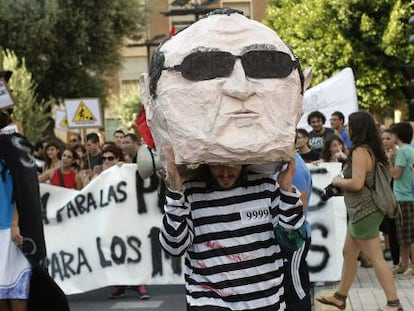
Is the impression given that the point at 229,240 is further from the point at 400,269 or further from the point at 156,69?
the point at 400,269

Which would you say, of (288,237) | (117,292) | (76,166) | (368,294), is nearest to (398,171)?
(368,294)

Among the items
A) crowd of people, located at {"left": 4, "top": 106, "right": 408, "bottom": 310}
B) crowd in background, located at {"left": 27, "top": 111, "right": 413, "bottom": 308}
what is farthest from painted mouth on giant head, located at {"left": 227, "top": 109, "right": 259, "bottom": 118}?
crowd in background, located at {"left": 27, "top": 111, "right": 413, "bottom": 308}

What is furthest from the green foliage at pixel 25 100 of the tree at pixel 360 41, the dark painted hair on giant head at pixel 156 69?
the dark painted hair on giant head at pixel 156 69

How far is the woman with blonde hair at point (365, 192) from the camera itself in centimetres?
728

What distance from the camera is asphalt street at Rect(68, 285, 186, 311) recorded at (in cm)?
897

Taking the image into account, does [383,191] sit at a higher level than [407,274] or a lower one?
higher

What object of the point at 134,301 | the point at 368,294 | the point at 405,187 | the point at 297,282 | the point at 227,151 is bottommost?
the point at 134,301

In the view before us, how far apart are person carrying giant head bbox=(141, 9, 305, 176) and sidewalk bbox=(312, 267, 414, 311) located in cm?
405

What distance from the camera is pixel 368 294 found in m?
8.55

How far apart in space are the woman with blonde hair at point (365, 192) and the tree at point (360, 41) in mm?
21204

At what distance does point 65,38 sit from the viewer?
3119 cm

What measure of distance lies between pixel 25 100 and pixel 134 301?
20441 millimetres

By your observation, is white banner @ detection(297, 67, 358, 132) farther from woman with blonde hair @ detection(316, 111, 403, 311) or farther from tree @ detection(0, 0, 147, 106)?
tree @ detection(0, 0, 147, 106)

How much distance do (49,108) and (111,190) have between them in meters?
23.4
